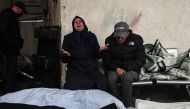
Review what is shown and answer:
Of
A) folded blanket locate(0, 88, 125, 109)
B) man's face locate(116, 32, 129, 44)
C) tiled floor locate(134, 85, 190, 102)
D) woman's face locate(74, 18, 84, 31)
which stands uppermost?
woman's face locate(74, 18, 84, 31)

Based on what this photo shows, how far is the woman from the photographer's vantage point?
6.83 m

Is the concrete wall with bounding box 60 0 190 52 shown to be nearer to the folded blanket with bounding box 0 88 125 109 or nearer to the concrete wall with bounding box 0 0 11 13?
the folded blanket with bounding box 0 88 125 109

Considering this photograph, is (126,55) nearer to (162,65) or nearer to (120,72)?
(120,72)

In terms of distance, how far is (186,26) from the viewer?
8008 millimetres

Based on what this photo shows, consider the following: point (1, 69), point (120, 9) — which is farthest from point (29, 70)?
point (120, 9)

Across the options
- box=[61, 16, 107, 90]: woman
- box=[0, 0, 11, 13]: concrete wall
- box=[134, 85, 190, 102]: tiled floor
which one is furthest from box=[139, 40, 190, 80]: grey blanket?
box=[0, 0, 11, 13]: concrete wall

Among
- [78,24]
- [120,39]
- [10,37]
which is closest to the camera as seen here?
[120,39]

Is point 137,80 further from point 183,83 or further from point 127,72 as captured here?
point 183,83

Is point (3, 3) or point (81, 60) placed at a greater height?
point (3, 3)

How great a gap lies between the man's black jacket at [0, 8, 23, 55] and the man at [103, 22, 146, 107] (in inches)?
70.6

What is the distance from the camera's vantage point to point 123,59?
7.00 meters

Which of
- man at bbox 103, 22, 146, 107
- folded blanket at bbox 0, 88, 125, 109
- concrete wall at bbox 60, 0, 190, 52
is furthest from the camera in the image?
concrete wall at bbox 60, 0, 190, 52

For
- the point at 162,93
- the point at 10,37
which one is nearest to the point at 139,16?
the point at 162,93

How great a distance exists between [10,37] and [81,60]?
5.06 ft
